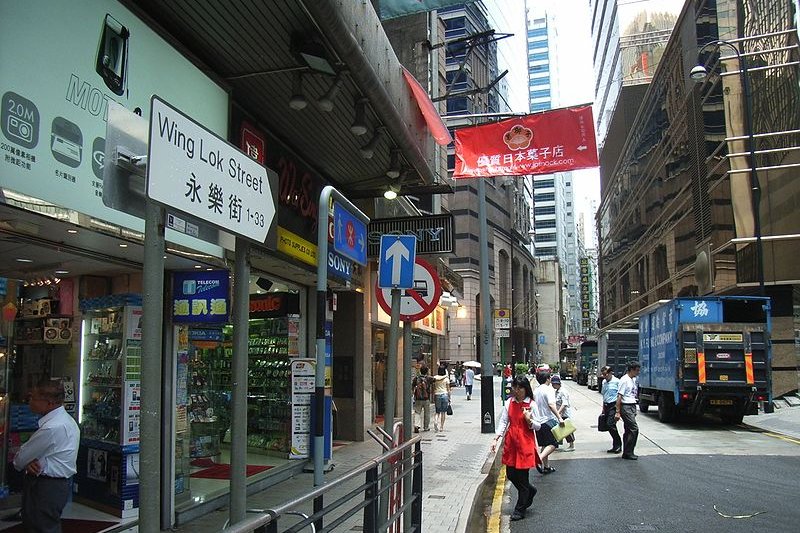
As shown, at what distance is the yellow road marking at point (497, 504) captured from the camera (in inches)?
286

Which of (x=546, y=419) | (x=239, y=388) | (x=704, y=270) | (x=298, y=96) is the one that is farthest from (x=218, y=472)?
(x=704, y=270)

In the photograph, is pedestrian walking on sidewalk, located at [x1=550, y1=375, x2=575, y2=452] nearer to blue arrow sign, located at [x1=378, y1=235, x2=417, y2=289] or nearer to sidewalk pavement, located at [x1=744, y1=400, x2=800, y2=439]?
sidewalk pavement, located at [x1=744, y1=400, x2=800, y2=439]

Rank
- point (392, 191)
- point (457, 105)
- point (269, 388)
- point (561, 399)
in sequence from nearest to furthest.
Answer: point (269, 388)
point (392, 191)
point (561, 399)
point (457, 105)

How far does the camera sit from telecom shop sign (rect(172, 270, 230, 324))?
7000 millimetres

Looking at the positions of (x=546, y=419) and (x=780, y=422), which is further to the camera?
(x=780, y=422)

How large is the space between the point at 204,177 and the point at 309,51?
469 centimetres

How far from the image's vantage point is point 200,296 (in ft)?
23.2

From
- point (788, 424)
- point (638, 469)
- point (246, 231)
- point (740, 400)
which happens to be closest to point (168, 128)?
point (246, 231)

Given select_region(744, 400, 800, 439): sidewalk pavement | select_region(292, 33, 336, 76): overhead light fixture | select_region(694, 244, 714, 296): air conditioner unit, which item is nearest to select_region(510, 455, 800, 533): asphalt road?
select_region(292, 33, 336, 76): overhead light fixture

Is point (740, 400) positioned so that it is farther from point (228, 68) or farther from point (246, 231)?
point (246, 231)

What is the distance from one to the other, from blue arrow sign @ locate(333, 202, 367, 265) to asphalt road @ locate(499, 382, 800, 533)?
4232mm

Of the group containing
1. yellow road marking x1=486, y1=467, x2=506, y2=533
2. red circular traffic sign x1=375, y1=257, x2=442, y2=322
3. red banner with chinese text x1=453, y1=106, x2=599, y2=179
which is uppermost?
red banner with chinese text x1=453, y1=106, x2=599, y2=179

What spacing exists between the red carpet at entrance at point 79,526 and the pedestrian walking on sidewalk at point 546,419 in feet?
19.7

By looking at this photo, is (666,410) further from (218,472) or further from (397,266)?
(397,266)
